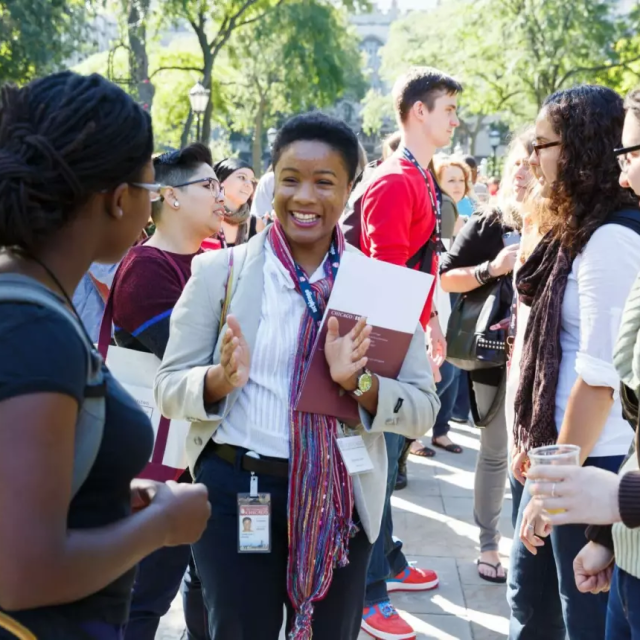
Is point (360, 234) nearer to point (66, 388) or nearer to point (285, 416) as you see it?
point (285, 416)

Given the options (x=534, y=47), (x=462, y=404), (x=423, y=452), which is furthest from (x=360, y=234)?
(x=534, y=47)

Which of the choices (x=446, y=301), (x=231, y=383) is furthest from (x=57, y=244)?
(x=446, y=301)

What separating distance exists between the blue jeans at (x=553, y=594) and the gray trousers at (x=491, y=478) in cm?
158

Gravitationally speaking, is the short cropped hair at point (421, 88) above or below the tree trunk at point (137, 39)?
below

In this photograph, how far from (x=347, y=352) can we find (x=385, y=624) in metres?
1.96

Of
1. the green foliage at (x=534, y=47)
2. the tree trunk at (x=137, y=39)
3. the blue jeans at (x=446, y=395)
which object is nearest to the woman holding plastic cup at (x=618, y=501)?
the blue jeans at (x=446, y=395)

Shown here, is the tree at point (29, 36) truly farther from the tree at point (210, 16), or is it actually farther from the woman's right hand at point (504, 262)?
the woman's right hand at point (504, 262)

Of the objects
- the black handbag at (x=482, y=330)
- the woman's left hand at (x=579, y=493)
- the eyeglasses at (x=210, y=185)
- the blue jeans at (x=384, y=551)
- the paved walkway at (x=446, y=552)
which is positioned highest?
the eyeglasses at (x=210, y=185)

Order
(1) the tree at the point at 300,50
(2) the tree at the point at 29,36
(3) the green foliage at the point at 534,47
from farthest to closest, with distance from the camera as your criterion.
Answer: (3) the green foliage at the point at 534,47, (1) the tree at the point at 300,50, (2) the tree at the point at 29,36

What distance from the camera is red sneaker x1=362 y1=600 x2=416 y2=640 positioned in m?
3.84

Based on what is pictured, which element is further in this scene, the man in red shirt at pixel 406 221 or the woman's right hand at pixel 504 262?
the woman's right hand at pixel 504 262

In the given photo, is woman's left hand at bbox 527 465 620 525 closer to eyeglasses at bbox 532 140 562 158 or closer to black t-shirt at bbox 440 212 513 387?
eyeglasses at bbox 532 140 562 158

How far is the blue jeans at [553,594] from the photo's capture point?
8.58ft

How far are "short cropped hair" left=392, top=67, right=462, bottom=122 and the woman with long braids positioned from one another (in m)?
2.83
